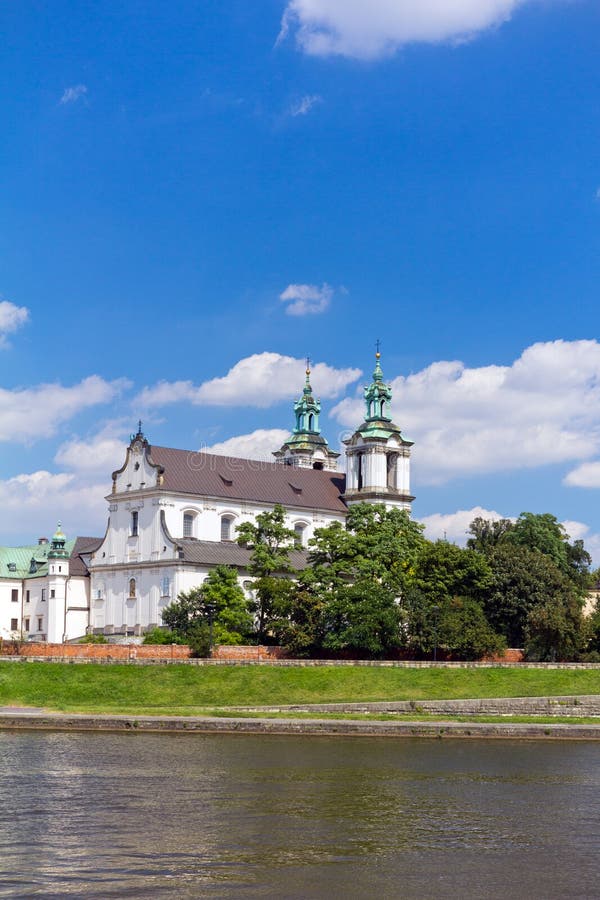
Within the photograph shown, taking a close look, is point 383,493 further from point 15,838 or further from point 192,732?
point 15,838

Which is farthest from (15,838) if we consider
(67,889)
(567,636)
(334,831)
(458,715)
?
(567,636)

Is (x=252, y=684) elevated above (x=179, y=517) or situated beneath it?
situated beneath

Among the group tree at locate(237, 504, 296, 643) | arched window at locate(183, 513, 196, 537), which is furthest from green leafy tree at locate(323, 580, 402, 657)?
arched window at locate(183, 513, 196, 537)

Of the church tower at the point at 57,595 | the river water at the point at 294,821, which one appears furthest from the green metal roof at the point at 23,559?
the river water at the point at 294,821

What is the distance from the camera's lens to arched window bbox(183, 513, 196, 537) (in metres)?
90.5

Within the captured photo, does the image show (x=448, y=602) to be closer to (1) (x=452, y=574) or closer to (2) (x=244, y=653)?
(1) (x=452, y=574)

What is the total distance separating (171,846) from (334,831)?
382cm

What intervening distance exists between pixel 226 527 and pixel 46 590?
56.5 feet

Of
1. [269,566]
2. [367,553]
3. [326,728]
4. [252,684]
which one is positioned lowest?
[326,728]

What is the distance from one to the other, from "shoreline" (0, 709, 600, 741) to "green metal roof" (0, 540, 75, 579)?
57184 millimetres

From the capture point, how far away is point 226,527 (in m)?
92.8

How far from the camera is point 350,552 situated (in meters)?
77.5

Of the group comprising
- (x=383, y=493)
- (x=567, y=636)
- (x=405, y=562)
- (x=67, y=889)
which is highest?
(x=383, y=493)

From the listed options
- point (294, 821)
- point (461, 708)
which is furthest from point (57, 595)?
point (294, 821)
